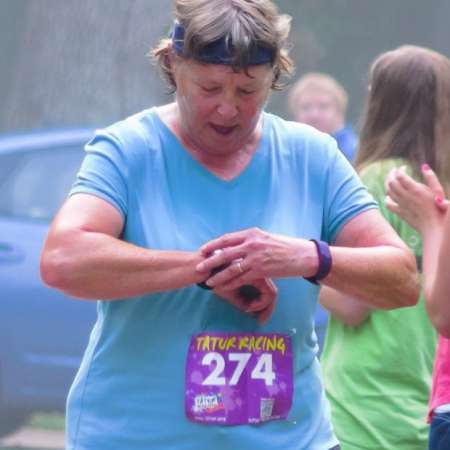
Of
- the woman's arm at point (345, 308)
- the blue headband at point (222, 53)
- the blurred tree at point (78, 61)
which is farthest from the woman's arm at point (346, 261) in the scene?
the blurred tree at point (78, 61)

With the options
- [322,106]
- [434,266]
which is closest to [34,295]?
[322,106]

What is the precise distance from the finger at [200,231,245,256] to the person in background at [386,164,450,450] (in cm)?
49

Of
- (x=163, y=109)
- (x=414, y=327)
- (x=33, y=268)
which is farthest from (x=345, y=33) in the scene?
(x=163, y=109)

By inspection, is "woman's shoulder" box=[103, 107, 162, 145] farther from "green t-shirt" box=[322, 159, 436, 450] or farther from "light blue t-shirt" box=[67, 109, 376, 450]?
"green t-shirt" box=[322, 159, 436, 450]

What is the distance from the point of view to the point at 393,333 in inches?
175

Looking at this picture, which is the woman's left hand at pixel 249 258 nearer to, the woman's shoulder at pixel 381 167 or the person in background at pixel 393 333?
the person in background at pixel 393 333

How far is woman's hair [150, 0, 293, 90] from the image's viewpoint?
11.0 feet

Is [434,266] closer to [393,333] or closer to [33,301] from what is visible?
[393,333]

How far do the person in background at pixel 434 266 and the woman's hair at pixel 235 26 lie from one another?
568 millimetres

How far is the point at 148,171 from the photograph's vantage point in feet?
11.2

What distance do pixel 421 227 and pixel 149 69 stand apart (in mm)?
7399

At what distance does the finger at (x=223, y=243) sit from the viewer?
327 centimetres

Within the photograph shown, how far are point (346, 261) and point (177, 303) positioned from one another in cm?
36

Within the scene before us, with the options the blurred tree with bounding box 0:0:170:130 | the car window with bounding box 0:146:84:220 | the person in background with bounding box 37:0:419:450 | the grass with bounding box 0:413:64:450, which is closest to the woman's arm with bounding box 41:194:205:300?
the person in background with bounding box 37:0:419:450
